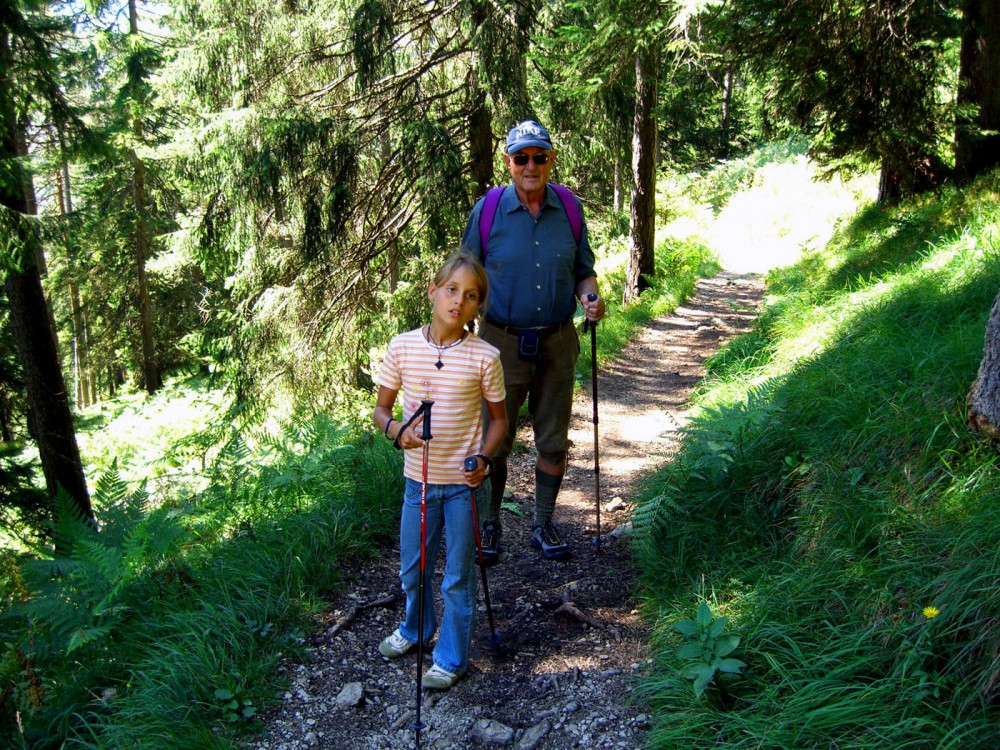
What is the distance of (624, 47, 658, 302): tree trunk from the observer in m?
11.7

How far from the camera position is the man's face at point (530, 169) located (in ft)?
12.9

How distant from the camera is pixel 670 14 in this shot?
26.9 feet

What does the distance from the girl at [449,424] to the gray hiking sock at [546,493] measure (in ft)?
4.03

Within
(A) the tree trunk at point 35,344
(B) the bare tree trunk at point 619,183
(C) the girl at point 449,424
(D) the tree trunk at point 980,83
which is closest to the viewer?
(C) the girl at point 449,424

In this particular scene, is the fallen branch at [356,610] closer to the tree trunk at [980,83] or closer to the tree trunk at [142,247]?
the tree trunk at [980,83]

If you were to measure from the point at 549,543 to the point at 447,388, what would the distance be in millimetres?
1790

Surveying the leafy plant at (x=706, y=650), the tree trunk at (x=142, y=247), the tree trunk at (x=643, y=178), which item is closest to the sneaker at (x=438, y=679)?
the leafy plant at (x=706, y=650)

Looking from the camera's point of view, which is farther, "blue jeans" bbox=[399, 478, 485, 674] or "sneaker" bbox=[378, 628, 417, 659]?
"sneaker" bbox=[378, 628, 417, 659]

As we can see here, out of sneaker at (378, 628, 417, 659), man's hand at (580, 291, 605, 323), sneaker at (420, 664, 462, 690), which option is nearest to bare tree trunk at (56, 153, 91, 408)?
man's hand at (580, 291, 605, 323)

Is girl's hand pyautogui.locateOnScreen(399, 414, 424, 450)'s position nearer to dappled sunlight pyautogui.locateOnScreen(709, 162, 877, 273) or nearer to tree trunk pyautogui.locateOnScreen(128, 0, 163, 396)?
dappled sunlight pyautogui.locateOnScreen(709, 162, 877, 273)

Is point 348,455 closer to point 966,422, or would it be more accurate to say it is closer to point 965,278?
point 966,422

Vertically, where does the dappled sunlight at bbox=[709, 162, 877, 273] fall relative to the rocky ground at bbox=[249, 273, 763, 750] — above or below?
above

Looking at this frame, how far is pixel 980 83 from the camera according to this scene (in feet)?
28.0

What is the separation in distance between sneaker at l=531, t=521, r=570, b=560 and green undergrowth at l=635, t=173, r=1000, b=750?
1.70ft
